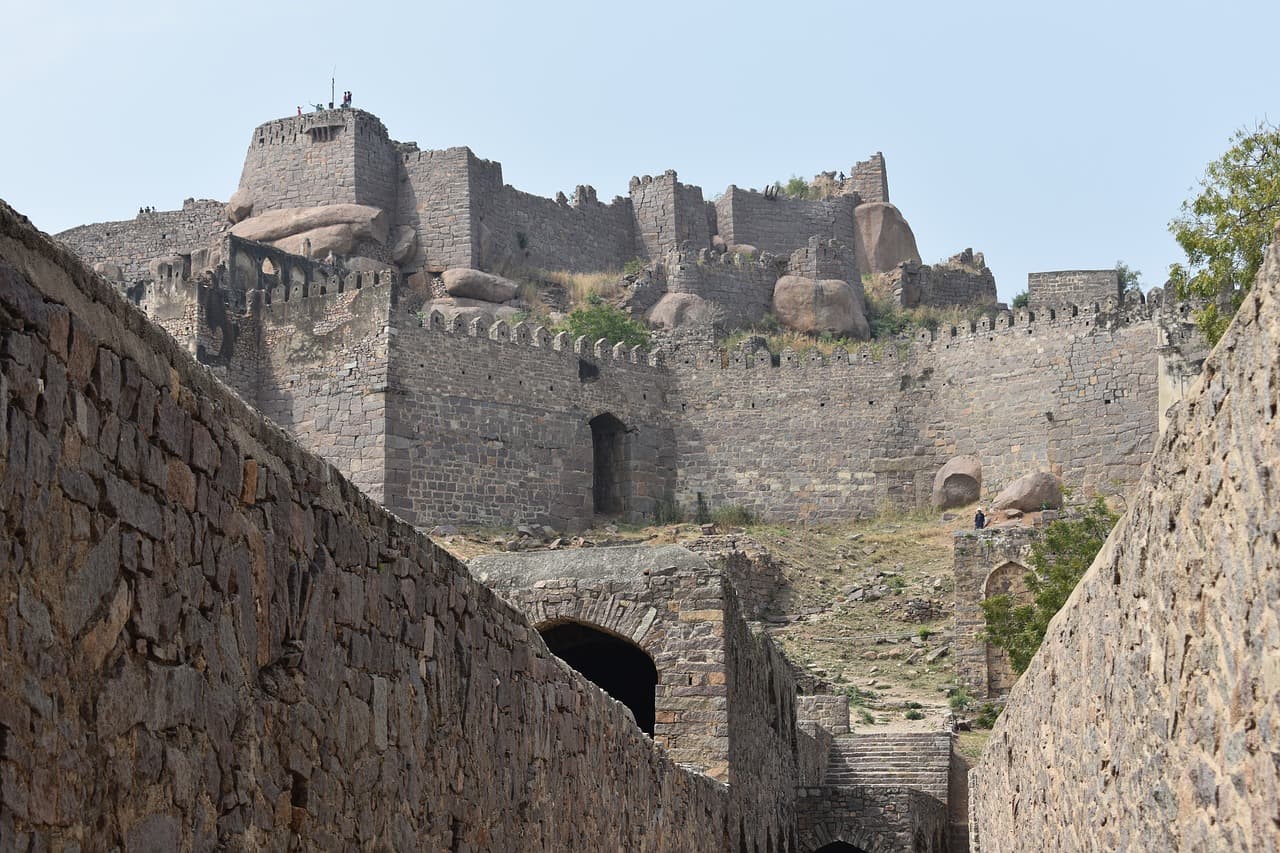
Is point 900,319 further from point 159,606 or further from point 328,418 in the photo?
point 159,606

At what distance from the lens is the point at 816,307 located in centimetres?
4647

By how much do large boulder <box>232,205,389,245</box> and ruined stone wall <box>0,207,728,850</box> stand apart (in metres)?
37.9

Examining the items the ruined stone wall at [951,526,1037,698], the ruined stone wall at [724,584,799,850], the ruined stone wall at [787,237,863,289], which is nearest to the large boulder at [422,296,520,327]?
the ruined stone wall at [787,237,863,289]

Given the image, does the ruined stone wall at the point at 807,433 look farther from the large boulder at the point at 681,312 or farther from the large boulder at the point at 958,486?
the large boulder at the point at 681,312

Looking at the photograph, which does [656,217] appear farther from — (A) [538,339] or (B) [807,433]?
(A) [538,339]

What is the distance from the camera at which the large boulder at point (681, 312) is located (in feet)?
147

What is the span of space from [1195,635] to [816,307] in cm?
4208

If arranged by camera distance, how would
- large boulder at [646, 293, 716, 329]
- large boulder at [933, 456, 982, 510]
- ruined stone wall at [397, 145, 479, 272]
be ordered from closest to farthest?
large boulder at [933, 456, 982, 510]
large boulder at [646, 293, 716, 329]
ruined stone wall at [397, 145, 479, 272]

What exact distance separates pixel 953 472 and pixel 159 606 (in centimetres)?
3190

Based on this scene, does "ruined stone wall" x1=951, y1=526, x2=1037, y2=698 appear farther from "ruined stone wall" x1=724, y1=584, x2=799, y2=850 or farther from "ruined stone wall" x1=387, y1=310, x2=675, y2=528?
"ruined stone wall" x1=387, y1=310, x2=675, y2=528

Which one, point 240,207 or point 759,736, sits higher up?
point 240,207

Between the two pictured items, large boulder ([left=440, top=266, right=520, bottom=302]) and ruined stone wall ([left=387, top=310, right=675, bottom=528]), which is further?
large boulder ([left=440, top=266, right=520, bottom=302])

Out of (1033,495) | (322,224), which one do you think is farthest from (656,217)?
(1033,495)

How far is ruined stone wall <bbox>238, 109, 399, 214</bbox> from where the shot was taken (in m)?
45.6
